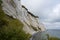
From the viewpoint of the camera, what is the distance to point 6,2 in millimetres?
46562

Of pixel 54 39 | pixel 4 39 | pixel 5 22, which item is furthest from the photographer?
pixel 54 39

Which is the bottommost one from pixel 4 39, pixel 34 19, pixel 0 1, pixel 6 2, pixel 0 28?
pixel 4 39

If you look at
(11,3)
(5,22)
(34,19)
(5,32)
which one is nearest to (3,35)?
(5,32)

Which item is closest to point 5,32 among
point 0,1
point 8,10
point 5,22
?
point 5,22

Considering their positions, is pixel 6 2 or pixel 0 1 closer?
pixel 0 1

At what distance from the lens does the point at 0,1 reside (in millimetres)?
40438

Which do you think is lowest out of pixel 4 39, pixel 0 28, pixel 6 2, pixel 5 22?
pixel 4 39

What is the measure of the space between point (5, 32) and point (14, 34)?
56.4 inches

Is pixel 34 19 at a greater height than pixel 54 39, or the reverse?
pixel 34 19

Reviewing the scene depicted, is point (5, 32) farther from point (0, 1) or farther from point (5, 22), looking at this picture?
point (0, 1)

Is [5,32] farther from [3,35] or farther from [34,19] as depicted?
[34,19]

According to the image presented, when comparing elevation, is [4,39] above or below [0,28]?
below

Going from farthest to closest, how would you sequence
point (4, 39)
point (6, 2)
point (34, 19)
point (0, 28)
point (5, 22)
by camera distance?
1. point (34, 19)
2. point (6, 2)
3. point (5, 22)
4. point (0, 28)
5. point (4, 39)

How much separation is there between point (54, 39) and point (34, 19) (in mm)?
24535
